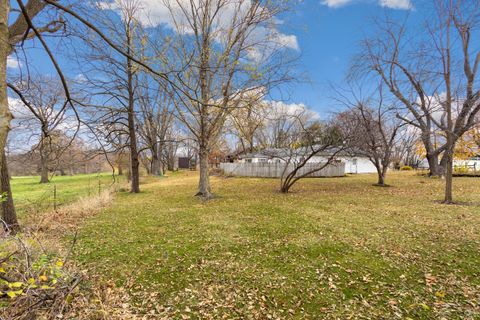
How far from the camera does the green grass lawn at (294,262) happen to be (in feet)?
9.30

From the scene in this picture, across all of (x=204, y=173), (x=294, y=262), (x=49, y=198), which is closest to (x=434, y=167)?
(x=204, y=173)

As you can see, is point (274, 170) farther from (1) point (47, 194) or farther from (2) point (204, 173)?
(1) point (47, 194)

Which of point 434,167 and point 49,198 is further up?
point 434,167

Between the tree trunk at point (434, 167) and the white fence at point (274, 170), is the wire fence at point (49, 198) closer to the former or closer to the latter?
the white fence at point (274, 170)

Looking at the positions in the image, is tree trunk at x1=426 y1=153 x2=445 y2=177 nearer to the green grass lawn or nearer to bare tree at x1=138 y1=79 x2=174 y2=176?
the green grass lawn

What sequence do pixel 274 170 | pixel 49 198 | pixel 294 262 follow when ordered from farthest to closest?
pixel 274 170 → pixel 49 198 → pixel 294 262

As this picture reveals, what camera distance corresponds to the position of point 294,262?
3.87m

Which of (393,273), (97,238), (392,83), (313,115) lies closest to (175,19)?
(97,238)

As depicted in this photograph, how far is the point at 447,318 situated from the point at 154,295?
349cm

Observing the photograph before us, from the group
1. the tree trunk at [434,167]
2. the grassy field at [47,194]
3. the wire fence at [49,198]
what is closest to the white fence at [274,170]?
the tree trunk at [434,167]

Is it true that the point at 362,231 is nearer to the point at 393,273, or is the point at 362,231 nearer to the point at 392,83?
the point at 393,273

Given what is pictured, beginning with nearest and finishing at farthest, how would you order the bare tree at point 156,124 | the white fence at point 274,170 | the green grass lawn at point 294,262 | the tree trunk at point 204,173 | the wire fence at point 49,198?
the green grass lawn at point 294,262 < the wire fence at point 49,198 < the tree trunk at point 204,173 < the bare tree at point 156,124 < the white fence at point 274,170

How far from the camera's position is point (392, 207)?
303 inches

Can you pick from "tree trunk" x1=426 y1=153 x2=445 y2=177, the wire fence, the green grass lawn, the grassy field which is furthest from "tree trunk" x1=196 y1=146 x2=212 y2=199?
"tree trunk" x1=426 y1=153 x2=445 y2=177
